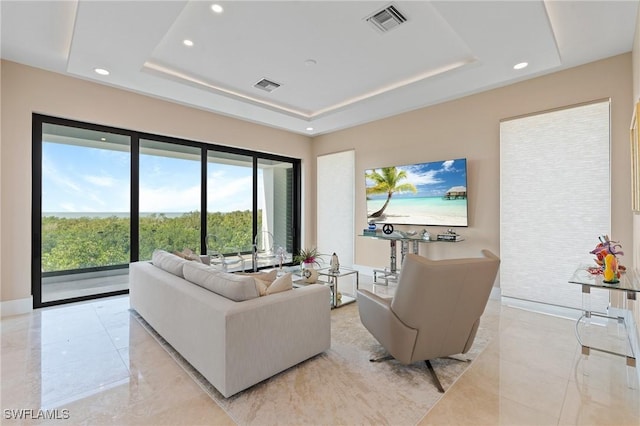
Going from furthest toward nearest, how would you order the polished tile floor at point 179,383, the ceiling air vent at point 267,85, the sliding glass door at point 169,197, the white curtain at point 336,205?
1. the white curtain at point 336,205
2. the sliding glass door at point 169,197
3. the ceiling air vent at point 267,85
4. the polished tile floor at point 179,383

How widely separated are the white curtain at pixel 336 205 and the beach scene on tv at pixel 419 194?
0.58 m

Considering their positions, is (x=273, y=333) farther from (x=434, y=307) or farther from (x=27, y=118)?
(x=27, y=118)

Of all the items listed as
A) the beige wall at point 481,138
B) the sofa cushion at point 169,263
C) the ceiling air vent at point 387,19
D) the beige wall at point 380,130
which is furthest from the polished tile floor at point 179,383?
the ceiling air vent at point 387,19

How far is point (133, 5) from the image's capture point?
2328 mm

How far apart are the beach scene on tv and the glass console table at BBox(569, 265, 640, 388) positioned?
174 centimetres

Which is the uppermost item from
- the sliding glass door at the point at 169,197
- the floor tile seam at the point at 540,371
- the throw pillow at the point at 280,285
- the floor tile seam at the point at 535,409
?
the sliding glass door at the point at 169,197

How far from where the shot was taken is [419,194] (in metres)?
4.77

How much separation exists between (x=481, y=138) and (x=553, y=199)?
1.23m

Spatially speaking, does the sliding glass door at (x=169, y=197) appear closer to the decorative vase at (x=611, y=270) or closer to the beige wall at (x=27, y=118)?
the beige wall at (x=27, y=118)

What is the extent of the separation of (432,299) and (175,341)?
2077mm

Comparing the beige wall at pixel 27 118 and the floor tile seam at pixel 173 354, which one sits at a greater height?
the beige wall at pixel 27 118

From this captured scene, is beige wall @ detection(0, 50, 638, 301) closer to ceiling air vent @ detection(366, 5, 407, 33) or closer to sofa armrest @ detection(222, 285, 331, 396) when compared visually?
ceiling air vent @ detection(366, 5, 407, 33)

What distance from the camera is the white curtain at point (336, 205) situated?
236 inches

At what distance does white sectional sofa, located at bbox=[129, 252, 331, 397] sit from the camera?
6.29ft
